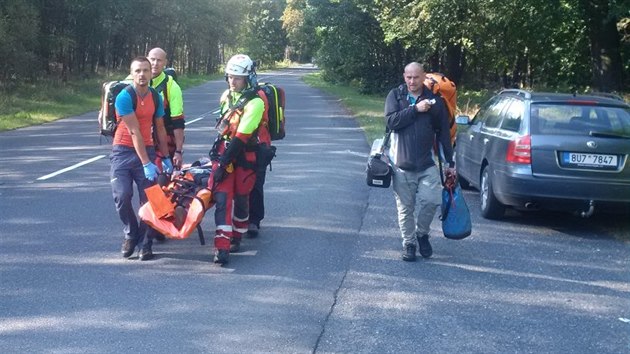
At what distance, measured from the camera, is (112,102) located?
25.5 ft

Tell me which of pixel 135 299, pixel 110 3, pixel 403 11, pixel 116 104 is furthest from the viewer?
pixel 110 3

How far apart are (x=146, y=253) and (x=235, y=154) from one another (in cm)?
125

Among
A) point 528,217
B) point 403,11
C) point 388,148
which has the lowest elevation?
point 528,217

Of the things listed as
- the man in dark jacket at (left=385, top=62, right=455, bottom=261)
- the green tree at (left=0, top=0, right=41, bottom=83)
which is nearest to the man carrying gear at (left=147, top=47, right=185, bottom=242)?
the man in dark jacket at (left=385, top=62, right=455, bottom=261)

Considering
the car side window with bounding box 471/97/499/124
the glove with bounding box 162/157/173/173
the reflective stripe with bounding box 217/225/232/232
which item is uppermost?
the car side window with bounding box 471/97/499/124

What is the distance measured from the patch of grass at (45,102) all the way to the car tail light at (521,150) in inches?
632

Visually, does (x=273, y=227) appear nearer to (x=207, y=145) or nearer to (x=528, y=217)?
(x=528, y=217)

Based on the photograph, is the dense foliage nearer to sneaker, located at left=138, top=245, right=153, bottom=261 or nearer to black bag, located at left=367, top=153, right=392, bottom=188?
black bag, located at left=367, top=153, right=392, bottom=188

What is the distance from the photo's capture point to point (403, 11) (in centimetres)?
3188

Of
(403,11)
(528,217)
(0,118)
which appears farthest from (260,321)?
(403,11)

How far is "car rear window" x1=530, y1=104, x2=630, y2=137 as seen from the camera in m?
9.66

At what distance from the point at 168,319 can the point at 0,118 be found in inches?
794

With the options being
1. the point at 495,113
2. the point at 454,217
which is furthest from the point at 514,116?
the point at 454,217

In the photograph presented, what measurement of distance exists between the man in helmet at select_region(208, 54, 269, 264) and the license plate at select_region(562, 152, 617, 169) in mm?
3605
